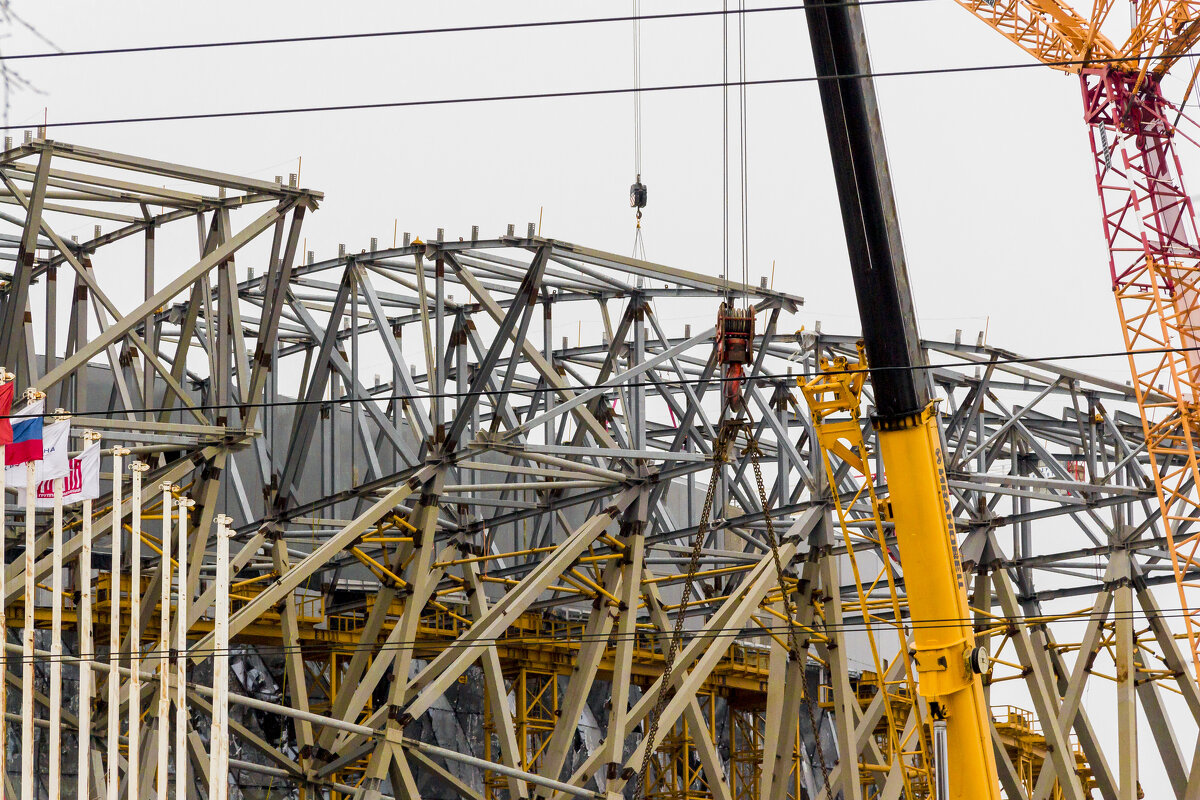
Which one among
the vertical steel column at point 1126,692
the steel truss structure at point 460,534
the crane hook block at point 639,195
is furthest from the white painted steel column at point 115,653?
the vertical steel column at point 1126,692

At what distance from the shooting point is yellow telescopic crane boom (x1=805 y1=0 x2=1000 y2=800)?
75.7ft

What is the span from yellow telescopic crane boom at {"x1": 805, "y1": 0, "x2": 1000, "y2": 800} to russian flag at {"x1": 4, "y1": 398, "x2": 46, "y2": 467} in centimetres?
1083

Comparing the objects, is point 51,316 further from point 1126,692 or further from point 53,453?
point 1126,692

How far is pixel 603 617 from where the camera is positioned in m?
34.7

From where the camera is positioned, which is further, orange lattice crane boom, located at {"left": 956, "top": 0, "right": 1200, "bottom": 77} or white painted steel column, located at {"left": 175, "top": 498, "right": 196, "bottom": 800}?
orange lattice crane boom, located at {"left": 956, "top": 0, "right": 1200, "bottom": 77}

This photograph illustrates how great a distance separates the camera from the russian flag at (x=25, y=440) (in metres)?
24.1

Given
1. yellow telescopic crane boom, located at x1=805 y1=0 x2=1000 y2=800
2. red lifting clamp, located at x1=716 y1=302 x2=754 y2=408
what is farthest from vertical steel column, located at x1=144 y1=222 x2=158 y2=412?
yellow telescopic crane boom, located at x1=805 y1=0 x2=1000 y2=800

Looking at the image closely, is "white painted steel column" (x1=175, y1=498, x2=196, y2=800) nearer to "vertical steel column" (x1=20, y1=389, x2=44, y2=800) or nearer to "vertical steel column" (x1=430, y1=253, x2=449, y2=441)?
"vertical steel column" (x1=20, y1=389, x2=44, y2=800)

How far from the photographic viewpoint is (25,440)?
24297 mm

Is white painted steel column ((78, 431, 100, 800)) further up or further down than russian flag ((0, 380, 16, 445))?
further down

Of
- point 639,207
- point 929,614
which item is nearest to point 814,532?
point 639,207

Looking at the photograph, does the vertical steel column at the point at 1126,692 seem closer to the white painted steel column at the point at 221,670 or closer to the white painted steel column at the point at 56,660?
the white painted steel column at the point at 221,670

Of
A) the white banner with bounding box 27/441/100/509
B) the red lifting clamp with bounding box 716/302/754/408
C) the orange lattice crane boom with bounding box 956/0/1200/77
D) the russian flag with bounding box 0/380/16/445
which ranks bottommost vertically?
the white banner with bounding box 27/441/100/509

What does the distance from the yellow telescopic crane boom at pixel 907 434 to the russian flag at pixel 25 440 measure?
10.8 meters
